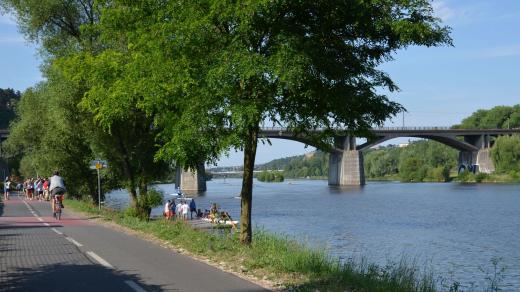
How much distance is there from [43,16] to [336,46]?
1724 cm

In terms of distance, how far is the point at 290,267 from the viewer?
10094 mm

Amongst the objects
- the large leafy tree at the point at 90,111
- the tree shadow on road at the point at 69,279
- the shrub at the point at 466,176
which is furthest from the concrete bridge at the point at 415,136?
the tree shadow on road at the point at 69,279

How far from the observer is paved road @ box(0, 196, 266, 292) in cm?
875

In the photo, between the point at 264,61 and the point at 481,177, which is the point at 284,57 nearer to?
the point at 264,61

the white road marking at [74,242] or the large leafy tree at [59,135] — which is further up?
the large leafy tree at [59,135]

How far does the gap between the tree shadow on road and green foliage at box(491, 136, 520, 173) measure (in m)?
105

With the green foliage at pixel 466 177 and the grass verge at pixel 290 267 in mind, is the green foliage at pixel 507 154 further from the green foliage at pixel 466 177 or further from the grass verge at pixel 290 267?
the grass verge at pixel 290 267

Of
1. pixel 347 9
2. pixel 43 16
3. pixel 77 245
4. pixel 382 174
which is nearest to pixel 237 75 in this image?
pixel 347 9

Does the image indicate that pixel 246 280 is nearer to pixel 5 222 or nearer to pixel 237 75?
pixel 237 75

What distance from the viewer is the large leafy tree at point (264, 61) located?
1060 cm

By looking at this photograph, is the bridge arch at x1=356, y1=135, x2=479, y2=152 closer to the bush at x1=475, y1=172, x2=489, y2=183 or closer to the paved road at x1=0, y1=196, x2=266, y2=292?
the bush at x1=475, y1=172, x2=489, y2=183

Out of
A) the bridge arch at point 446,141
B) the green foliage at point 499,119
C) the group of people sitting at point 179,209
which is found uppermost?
the green foliage at point 499,119

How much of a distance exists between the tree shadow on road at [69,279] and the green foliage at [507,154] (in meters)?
105

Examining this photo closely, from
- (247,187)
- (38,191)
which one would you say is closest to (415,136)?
(38,191)
